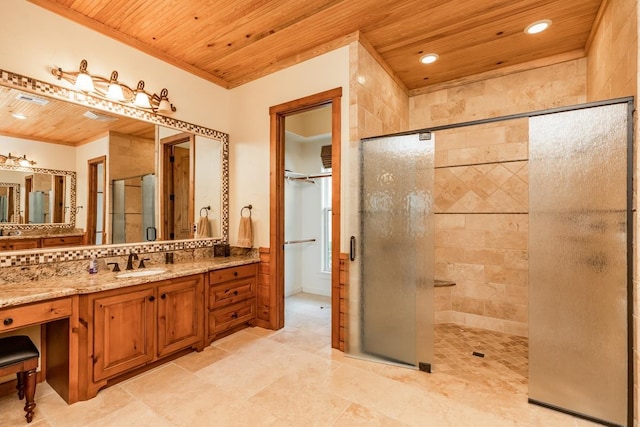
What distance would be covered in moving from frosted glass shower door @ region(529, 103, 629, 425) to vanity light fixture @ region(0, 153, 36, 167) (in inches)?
141

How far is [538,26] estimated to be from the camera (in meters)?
2.55

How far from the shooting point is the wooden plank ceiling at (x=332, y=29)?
2.32m

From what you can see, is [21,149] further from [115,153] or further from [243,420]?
[243,420]

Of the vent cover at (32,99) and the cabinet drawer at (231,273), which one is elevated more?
the vent cover at (32,99)

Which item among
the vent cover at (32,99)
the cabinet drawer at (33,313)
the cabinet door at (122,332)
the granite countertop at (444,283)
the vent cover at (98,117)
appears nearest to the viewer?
the cabinet drawer at (33,313)

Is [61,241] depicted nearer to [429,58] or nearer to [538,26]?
[429,58]

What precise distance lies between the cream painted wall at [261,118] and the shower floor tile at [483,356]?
1.34 meters

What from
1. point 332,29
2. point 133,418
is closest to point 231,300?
point 133,418

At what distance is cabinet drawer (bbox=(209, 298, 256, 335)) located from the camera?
2838mm

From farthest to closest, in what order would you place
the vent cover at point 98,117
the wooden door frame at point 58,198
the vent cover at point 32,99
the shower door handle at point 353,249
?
the shower door handle at point 353,249 < the vent cover at point 98,117 < the wooden door frame at point 58,198 < the vent cover at point 32,99

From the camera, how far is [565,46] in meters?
2.86

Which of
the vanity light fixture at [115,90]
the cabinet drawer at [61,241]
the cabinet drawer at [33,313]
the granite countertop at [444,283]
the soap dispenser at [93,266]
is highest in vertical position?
the vanity light fixture at [115,90]

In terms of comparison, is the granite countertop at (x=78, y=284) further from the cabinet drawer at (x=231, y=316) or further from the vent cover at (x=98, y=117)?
the vent cover at (x=98, y=117)

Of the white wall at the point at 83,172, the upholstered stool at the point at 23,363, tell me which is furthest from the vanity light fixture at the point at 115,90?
the upholstered stool at the point at 23,363
